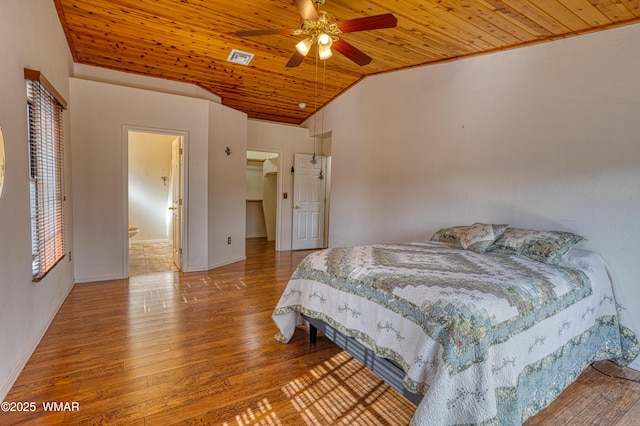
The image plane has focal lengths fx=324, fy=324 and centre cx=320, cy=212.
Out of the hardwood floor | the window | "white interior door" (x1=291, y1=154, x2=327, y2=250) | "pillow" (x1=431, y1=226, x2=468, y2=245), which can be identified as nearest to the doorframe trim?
the window

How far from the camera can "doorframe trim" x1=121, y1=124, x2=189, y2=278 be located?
13.8 ft

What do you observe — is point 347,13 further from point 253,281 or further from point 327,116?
point 253,281

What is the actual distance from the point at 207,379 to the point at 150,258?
13.1ft

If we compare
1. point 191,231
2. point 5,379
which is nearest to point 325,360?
point 5,379

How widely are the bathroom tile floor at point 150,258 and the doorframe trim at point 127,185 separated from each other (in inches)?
13.5

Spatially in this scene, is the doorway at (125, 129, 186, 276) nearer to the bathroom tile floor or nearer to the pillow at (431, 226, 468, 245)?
the bathroom tile floor

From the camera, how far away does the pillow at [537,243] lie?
2.50 meters

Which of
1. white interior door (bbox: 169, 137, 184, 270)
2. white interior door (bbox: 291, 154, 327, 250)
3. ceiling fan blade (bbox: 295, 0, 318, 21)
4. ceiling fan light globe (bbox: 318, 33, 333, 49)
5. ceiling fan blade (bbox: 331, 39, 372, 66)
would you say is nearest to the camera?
ceiling fan blade (bbox: 295, 0, 318, 21)

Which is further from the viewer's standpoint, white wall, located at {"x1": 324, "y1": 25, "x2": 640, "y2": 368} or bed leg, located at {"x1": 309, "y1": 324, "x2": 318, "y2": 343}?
bed leg, located at {"x1": 309, "y1": 324, "x2": 318, "y2": 343}

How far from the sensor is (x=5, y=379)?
1930mm

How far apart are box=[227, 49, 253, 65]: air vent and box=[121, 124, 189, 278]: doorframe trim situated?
3.88 ft

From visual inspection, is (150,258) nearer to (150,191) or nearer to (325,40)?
(150,191)

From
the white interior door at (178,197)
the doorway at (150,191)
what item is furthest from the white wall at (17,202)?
the doorway at (150,191)

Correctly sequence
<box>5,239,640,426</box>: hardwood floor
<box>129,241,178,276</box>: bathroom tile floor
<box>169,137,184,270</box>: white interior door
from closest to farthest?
<box>5,239,640,426</box>: hardwood floor → <box>169,137,184,270</box>: white interior door → <box>129,241,178,276</box>: bathroom tile floor
